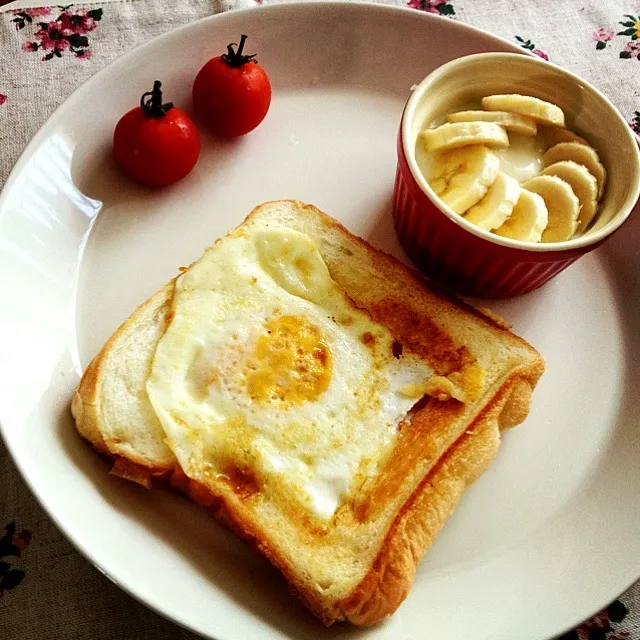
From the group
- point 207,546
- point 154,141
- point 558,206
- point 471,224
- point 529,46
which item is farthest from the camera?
point 529,46

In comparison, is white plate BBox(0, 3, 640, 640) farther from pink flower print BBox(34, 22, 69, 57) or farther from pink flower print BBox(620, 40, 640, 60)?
pink flower print BBox(620, 40, 640, 60)

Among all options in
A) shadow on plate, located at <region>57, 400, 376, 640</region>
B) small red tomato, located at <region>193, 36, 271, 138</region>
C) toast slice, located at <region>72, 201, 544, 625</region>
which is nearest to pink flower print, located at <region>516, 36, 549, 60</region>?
small red tomato, located at <region>193, 36, 271, 138</region>

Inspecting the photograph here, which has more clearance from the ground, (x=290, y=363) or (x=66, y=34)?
(x=66, y=34)

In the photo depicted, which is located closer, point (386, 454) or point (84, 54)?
point (386, 454)

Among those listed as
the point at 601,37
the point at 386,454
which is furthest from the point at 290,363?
the point at 601,37

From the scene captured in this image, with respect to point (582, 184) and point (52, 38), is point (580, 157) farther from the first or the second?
point (52, 38)

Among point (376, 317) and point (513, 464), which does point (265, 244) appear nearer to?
point (376, 317)
